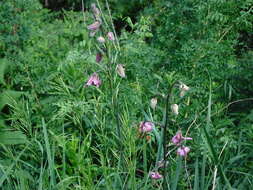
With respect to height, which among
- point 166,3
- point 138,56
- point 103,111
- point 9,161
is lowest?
point 9,161

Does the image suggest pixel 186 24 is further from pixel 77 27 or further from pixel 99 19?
pixel 77 27

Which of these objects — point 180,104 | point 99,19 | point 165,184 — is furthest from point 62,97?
point 165,184

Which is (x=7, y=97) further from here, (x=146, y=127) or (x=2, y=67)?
(x=146, y=127)

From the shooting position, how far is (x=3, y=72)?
338cm

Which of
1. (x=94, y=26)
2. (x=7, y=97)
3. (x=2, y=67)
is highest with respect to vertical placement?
(x=94, y=26)

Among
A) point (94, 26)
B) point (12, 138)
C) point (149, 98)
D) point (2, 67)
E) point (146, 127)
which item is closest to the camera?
point (146, 127)

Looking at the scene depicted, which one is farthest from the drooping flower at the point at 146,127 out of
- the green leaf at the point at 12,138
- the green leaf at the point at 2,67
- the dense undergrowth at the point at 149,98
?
the green leaf at the point at 2,67

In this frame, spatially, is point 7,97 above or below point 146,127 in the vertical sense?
below

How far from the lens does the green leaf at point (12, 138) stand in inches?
110

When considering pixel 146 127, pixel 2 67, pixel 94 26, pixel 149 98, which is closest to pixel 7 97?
pixel 2 67

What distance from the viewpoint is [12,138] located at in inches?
112

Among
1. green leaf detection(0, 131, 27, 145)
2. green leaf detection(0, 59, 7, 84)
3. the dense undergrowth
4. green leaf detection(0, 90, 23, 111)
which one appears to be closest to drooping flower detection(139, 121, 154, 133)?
the dense undergrowth

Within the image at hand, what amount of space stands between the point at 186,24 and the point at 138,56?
1.28 feet

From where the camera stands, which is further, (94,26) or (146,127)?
(94,26)
